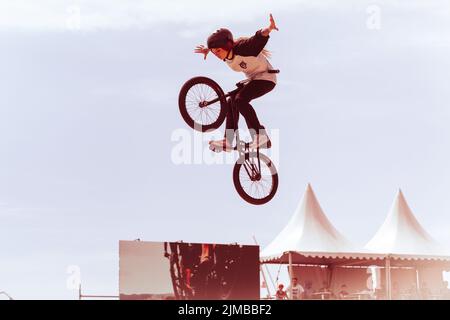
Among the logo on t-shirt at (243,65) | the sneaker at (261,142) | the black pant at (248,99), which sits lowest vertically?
the sneaker at (261,142)

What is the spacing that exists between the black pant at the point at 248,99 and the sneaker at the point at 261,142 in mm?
253

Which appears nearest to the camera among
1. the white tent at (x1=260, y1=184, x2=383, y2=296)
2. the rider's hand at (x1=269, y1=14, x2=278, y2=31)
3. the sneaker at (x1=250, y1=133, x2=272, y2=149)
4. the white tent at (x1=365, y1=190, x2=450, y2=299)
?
the rider's hand at (x1=269, y1=14, x2=278, y2=31)

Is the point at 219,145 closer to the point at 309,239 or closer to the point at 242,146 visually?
the point at 242,146

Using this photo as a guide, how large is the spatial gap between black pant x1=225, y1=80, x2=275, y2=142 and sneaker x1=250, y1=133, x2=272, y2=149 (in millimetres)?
253

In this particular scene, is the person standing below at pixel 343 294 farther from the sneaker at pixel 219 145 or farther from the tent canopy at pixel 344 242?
the sneaker at pixel 219 145

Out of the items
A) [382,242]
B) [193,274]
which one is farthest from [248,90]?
[382,242]

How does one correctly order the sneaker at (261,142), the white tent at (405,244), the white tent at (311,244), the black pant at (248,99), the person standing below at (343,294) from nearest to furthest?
1. the black pant at (248,99)
2. the sneaker at (261,142)
3. the white tent at (311,244)
4. the person standing below at (343,294)
5. the white tent at (405,244)

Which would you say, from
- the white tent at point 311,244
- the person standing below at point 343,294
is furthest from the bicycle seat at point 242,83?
the person standing below at point 343,294

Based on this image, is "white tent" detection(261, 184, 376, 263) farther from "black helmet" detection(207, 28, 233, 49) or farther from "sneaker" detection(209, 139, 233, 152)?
"black helmet" detection(207, 28, 233, 49)

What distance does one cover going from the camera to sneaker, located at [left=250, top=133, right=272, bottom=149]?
1645cm

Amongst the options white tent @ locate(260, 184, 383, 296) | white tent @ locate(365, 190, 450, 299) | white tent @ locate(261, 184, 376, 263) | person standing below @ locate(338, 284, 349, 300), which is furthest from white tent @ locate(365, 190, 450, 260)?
person standing below @ locate(338, 284, 349, 300)

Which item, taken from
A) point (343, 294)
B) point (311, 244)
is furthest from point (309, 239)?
point (343, 294)

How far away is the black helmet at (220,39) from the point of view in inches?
623

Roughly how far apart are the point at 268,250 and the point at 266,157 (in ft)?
37.0
